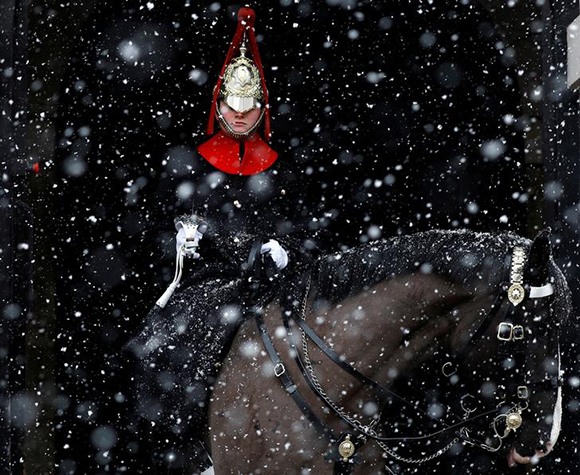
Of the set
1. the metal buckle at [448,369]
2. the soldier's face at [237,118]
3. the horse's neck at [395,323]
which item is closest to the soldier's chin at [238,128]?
the soldier's face at [237,118]

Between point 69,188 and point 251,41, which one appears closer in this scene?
point 251,41

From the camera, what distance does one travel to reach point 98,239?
452cm

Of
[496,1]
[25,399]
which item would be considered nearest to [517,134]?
[496,1]

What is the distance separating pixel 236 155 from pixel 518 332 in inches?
77.2

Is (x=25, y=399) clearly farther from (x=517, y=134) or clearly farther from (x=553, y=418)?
(x=517, y=134)

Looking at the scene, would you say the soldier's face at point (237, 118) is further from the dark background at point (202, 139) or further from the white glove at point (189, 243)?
the white glove at point (189, 243)

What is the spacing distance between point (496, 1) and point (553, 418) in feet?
9.59

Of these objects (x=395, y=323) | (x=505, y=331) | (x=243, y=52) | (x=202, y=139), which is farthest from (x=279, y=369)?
(x=202, y=139)

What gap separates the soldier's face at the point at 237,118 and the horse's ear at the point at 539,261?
6.07 feet

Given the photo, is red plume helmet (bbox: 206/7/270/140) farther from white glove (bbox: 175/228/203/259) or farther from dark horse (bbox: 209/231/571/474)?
dark horse (bbox: 209/231/571/474)

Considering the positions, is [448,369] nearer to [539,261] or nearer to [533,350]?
[533,350]

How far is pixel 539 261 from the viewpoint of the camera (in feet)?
7.38

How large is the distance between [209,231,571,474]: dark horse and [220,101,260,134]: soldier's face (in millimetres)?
1237

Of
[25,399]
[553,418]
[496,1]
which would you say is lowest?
[553,418]
